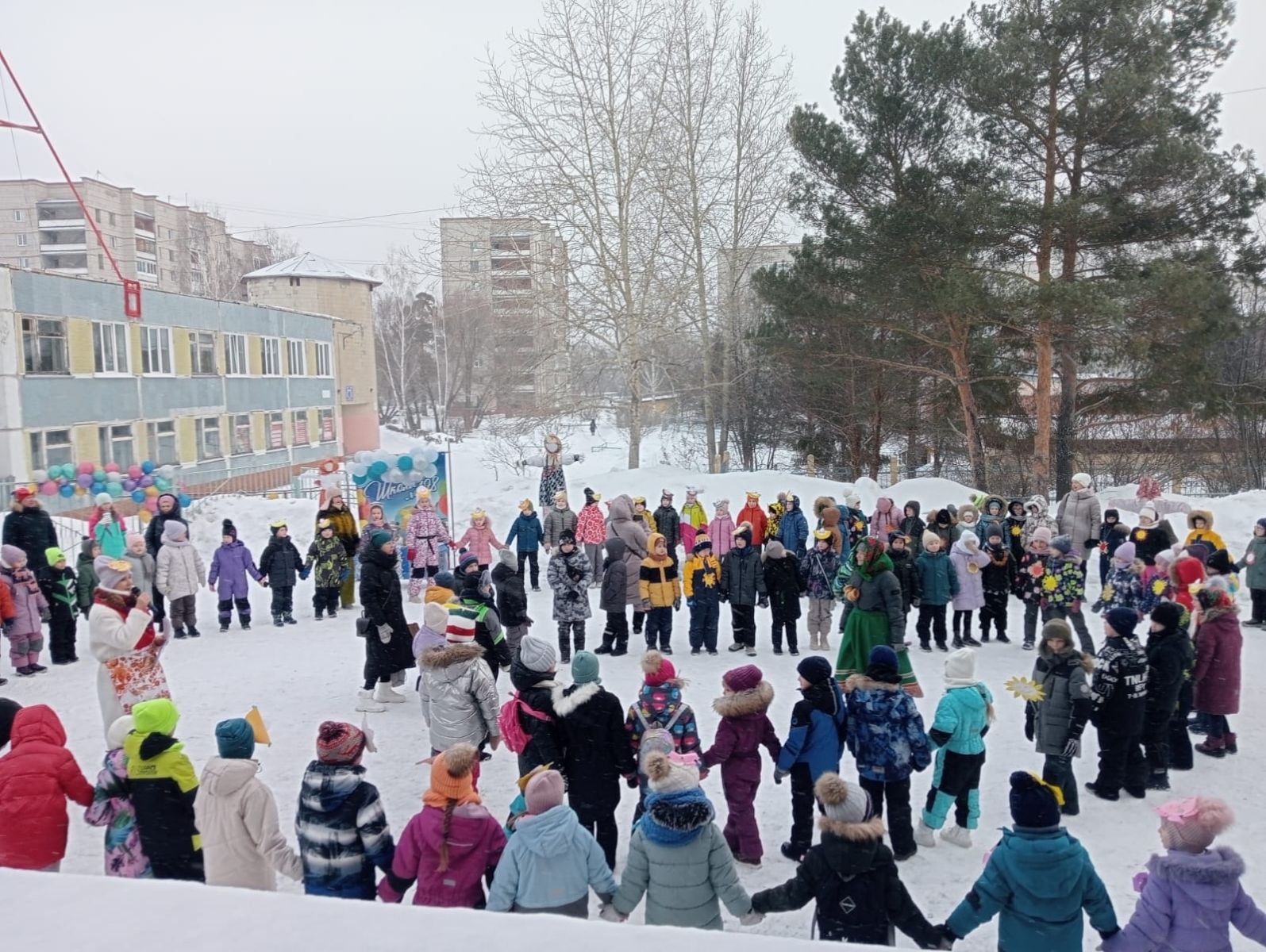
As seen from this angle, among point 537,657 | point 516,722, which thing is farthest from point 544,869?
point 537,657

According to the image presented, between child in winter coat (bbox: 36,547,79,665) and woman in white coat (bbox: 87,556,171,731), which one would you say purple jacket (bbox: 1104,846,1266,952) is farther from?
child in winter coat (bbox: 36,547,79,665)

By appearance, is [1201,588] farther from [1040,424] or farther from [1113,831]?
[1040,424]

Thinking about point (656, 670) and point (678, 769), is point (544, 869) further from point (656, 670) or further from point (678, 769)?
point (656, 670)

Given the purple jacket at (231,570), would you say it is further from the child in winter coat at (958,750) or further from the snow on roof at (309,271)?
the snow on roof at (309,271)

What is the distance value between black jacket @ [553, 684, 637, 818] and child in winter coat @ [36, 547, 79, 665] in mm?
7378

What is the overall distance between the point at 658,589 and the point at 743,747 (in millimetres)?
4440

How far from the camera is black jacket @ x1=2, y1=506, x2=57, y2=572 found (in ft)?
34.2

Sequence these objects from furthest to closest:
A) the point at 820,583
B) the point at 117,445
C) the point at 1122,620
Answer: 1. the point at 117,445
2. the point at 820,583
3. the point at 1122,620

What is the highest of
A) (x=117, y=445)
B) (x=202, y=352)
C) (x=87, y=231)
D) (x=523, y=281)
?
(x=87, y=231)

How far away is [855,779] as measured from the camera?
6.48 m

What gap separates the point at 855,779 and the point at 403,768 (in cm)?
327

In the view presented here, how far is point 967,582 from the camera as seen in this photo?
33.5 ft

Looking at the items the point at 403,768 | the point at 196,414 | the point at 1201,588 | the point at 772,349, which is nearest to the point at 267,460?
the point at 196,414

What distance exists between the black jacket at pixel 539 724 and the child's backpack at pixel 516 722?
0.01 metres
